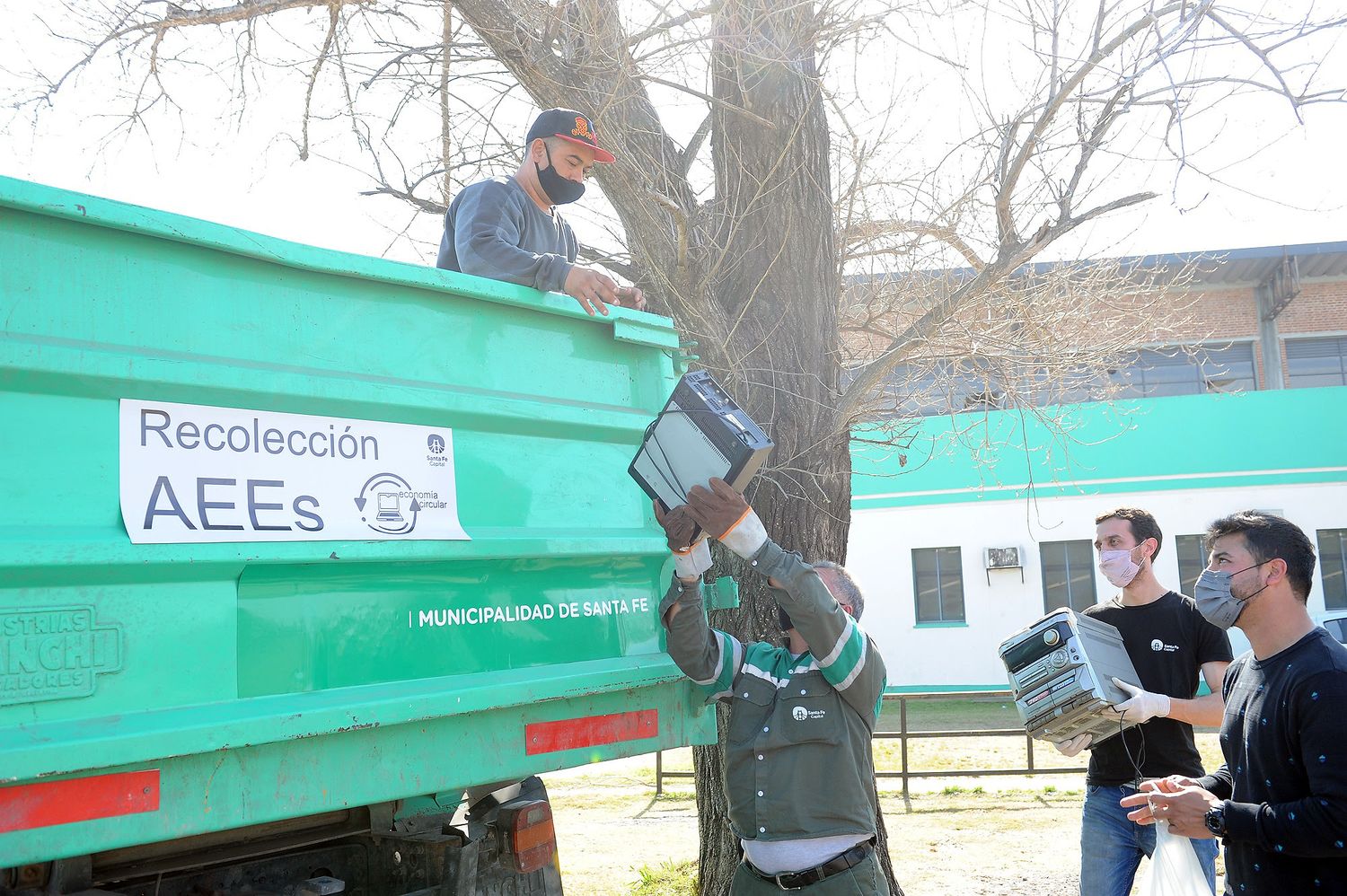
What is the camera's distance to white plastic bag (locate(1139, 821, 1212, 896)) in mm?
3359

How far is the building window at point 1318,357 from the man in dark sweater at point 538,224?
22.9 meters

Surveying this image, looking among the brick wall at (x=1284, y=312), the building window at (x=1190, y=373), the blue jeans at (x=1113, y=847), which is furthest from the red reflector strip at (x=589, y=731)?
the brick wall at (x=1284, y=312)

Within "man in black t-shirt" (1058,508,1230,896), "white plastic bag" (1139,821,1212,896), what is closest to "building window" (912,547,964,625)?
"man in black t-shirt" (1058,508,1230,896)

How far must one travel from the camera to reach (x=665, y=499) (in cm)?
299

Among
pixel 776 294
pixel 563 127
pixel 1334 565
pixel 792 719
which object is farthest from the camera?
pixel 1334 565

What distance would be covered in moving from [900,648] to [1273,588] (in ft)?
55.5

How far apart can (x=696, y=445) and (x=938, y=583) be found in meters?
17.6

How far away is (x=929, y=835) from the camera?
7.89 meters

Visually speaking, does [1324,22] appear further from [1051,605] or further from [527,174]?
[1051,605]

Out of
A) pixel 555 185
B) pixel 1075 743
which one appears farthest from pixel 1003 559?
pixel 555 185

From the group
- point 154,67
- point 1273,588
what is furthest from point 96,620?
point 154,67

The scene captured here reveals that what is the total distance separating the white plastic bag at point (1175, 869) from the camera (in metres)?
3.36

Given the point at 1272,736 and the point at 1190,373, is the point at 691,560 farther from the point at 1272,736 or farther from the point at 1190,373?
the point at 1190,373

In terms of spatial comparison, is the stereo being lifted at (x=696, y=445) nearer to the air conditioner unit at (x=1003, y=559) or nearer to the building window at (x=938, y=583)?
the air conditioner unit at (x=1003, y=559)
